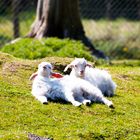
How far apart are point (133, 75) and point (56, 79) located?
10.1 feet

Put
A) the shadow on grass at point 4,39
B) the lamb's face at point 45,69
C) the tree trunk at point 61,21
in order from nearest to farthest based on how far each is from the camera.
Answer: the lamb's face at point 45,69, the tree trunk at point 61,21, the shadow on grass at point 4,39

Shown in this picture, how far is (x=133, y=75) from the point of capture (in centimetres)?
1255

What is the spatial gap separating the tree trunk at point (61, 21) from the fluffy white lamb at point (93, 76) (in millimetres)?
5647

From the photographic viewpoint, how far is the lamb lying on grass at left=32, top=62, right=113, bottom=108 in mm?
9523

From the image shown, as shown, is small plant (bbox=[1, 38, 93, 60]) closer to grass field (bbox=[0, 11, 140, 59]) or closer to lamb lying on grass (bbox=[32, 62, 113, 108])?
grass field (bbox=[0, 11, 140, 59])

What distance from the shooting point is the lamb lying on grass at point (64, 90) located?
952 cm

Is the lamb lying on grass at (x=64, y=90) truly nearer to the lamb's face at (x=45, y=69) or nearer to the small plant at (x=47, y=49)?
the lamb's face at (x=45, y=69)

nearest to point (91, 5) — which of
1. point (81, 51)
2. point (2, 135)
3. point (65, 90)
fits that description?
point (81, 51)

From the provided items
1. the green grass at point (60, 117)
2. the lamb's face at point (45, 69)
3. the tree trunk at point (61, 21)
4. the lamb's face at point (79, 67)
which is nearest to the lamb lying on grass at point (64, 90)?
the lamb's face at point (45, 69)

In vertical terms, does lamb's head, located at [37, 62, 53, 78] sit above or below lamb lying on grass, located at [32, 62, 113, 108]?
above

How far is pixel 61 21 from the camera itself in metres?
16.4

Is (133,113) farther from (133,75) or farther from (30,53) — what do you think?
(30,53)

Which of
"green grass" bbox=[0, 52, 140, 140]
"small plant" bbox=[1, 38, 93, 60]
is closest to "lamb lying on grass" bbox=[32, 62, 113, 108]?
"green grass" bbox=[0, 52, 140, 140]

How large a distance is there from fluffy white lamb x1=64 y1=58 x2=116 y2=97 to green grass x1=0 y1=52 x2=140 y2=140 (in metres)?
0.20
